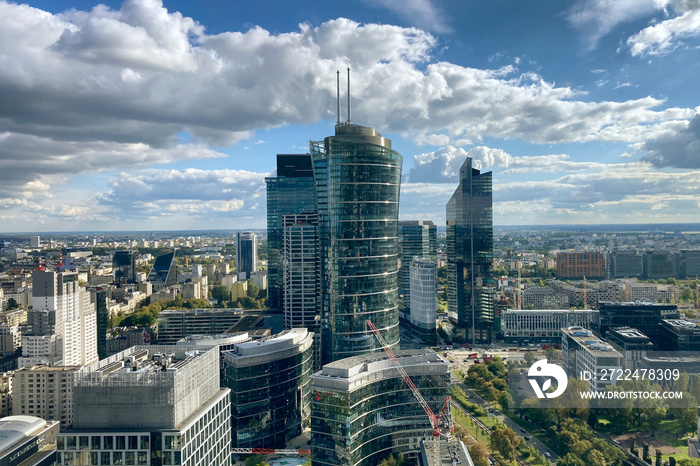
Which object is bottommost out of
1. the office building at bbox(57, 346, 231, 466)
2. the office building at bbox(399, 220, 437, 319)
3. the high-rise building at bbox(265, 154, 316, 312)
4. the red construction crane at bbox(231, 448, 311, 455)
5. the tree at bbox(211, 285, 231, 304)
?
the red construction crane at bbox(231, 448, 311, 455)

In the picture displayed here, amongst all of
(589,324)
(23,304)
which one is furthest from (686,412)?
(23,304)

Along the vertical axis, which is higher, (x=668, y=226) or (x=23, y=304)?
(x=668, y=226)

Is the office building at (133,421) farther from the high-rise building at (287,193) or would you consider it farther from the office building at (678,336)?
the high-rise building at (287,193)

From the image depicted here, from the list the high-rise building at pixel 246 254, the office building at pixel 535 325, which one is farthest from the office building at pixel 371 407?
the high-rise building at pixel 246 254

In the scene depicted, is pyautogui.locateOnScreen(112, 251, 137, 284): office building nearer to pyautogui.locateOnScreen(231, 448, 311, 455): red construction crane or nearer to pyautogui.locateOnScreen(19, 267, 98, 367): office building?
pyautogui.locateOnScreen(19, 267, 98, 367): office building

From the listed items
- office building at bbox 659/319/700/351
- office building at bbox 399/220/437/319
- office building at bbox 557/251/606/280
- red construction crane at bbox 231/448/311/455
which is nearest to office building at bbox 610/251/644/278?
office building at bbox 557/251/606/280

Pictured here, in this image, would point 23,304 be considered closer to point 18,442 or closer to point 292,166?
point 292,166
